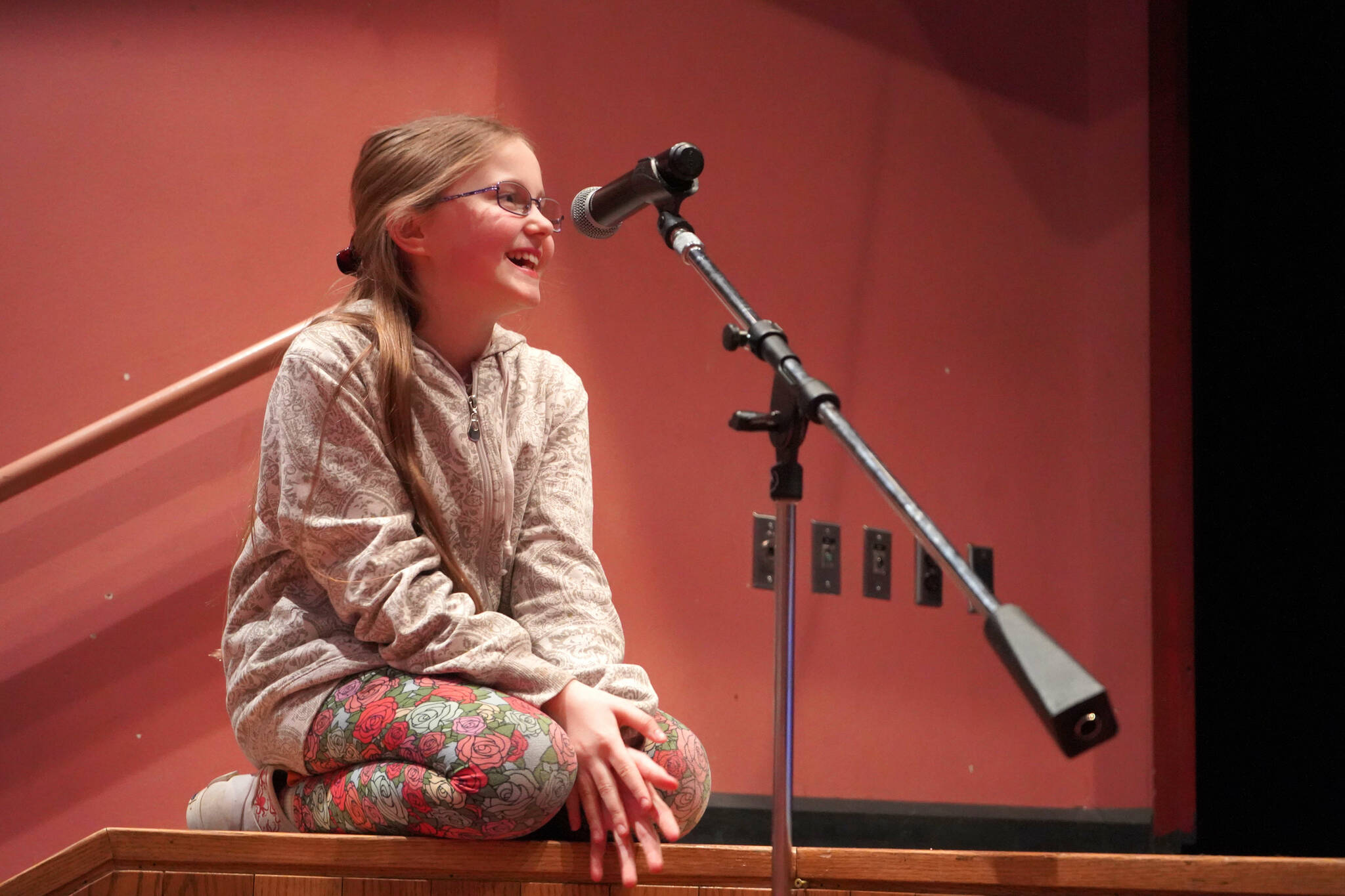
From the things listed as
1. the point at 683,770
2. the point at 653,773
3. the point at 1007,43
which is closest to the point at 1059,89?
the point at 1007,43

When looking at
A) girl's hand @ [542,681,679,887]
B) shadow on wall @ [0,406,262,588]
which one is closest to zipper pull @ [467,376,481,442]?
girl's hand @ [542,681,679,887]

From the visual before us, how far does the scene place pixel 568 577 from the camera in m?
1.27

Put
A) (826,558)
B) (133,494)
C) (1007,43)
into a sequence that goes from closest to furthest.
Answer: (133,494) → (826,558) → (1007,43)

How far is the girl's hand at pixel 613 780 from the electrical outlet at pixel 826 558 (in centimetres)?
126

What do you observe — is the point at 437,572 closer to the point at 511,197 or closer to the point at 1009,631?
the point at 511,197

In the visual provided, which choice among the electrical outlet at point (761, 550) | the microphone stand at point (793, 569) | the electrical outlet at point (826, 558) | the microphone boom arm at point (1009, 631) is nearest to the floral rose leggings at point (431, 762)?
the microphone stand at point (793, 569)

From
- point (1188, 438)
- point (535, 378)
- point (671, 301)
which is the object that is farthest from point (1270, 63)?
point (535, 378)

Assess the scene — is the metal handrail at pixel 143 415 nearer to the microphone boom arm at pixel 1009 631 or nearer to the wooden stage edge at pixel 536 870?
the wooden stage edge at pixel 536 870

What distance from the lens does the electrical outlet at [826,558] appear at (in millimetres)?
2303

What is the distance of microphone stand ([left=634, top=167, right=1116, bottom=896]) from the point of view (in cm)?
63

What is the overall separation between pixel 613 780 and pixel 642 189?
55 centimetres

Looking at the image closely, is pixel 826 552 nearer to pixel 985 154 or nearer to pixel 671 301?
pixel 671 301

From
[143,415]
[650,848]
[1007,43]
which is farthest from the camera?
[1007,43]

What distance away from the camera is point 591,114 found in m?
2.07
